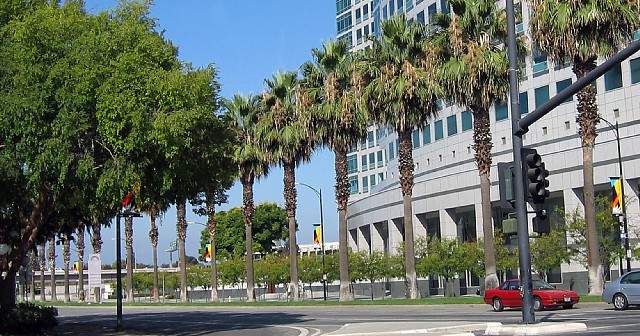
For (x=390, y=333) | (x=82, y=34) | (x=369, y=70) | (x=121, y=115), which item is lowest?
(x=390, y=333)

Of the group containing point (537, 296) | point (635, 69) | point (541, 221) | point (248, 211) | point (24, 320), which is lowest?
A: point (537, 296)

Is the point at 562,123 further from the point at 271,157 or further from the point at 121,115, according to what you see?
the point at 121,115

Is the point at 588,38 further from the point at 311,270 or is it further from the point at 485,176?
the point at 311,270

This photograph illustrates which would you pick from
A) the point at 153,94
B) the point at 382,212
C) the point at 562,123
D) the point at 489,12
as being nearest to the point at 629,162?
the point at 562,123

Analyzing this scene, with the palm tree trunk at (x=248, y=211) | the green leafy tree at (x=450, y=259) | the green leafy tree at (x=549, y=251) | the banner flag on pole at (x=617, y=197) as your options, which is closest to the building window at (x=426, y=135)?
the green leafy tree at (x=450, y=259)

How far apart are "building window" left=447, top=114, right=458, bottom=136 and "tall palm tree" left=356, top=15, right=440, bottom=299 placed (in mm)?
26797

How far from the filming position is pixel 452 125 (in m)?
76.1

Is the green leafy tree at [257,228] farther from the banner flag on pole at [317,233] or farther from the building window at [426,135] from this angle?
the banner flag on pole at [317,233]

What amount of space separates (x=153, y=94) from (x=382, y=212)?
2238 inches

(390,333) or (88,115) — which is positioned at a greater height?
(88,115)

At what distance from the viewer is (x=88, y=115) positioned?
2489 centimetres

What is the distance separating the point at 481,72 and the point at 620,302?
15.3 meters

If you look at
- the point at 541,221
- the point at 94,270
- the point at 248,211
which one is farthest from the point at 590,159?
the point at 248,211

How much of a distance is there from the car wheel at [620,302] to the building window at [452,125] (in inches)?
1702
